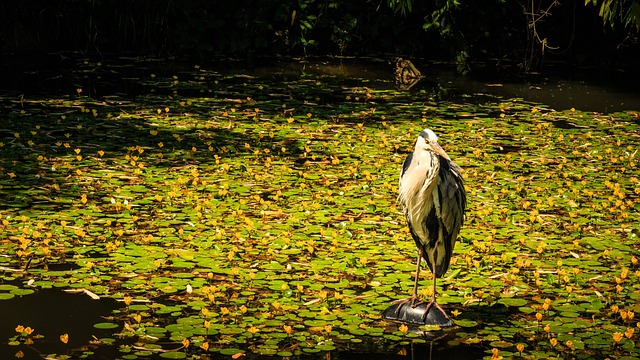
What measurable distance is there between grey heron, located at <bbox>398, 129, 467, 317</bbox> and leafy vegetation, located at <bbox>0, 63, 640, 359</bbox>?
357 mm

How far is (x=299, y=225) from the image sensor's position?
21.1 ft

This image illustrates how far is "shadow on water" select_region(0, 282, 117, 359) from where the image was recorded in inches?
175

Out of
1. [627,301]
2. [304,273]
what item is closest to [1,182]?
[304,273]

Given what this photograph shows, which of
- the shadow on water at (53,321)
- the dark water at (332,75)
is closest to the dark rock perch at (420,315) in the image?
the shadow on water at (53,321)

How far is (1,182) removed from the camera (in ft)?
23.2

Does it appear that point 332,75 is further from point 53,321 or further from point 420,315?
point 53,321

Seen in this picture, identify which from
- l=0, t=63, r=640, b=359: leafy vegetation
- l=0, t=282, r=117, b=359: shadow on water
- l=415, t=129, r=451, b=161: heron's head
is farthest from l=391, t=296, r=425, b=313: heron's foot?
l=0, t=282, r=117, b=359: shadow on water

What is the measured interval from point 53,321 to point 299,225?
2046 mm

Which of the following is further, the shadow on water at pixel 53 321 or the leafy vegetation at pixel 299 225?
the leafy vegetation at pixel 299 225

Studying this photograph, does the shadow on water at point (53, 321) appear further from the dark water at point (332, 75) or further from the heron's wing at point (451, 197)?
the dark water at point (332, 75)

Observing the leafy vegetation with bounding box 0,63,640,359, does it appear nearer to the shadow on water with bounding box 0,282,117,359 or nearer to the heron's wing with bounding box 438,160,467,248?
the shadow on water with bounding box 0,282,117,359

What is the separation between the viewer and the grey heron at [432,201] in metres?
4.75

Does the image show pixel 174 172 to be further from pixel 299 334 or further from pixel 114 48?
pixel 114 48

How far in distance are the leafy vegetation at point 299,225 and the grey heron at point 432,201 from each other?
1.17ft
